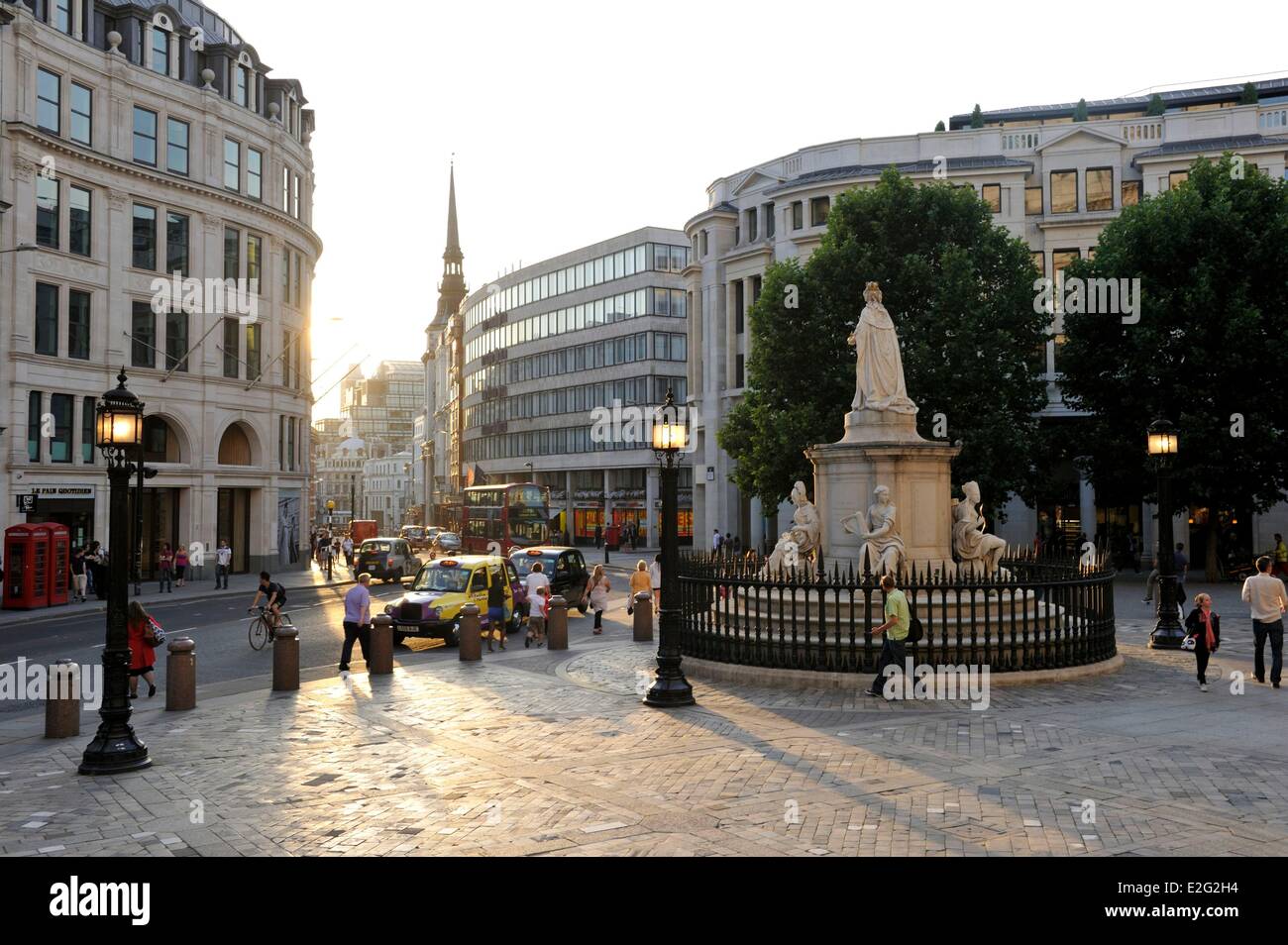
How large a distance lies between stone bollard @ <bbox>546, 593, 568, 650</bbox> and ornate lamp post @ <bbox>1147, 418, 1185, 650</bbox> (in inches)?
434

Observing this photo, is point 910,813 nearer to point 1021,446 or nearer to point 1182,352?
point 1021,446

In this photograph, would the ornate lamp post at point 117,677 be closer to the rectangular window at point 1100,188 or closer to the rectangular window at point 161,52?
the rectangular window at point 161,52

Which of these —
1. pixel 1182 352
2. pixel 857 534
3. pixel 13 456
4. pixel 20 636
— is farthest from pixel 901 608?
pixel 13 456

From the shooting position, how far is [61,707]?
12.2m

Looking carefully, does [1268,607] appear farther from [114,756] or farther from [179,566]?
[179,566]

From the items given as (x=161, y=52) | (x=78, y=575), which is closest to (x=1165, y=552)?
(x=78, y=575)

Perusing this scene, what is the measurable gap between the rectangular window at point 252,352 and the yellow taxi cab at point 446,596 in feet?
86.3

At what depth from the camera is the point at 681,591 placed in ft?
56.2

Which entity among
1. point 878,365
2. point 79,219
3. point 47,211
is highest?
point 79,219

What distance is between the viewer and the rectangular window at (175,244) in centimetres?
4062

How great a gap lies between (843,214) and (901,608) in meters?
24.6

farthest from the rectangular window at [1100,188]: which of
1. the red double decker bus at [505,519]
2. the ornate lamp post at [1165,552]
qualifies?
the ornate lamp post at [1165,552]

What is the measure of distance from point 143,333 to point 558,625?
→ 27.6 metres

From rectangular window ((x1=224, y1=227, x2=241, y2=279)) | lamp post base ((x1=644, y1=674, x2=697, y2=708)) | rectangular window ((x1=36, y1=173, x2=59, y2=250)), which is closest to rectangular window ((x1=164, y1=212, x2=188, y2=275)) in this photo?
rectangular window ((x1=224, y1=227, x2=241, y2=279))
